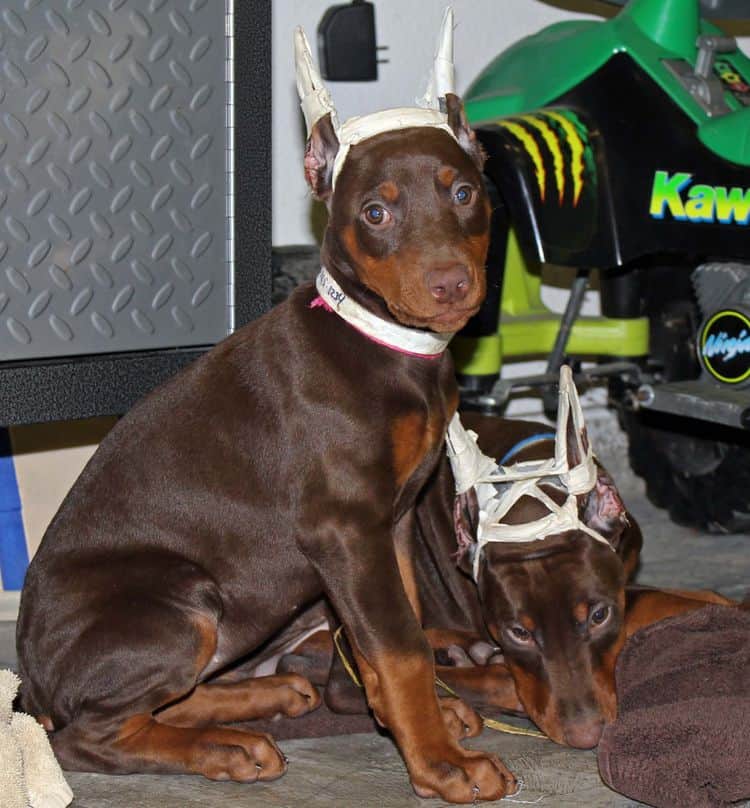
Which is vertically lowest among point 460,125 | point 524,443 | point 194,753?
point 194,753

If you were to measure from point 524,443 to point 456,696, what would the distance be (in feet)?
2.34

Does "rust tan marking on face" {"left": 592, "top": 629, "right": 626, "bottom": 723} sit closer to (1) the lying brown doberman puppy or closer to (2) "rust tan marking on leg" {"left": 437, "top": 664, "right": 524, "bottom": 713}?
(1) the lying brown doberman puppy

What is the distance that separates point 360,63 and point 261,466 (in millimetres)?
1532

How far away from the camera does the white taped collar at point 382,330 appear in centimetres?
283

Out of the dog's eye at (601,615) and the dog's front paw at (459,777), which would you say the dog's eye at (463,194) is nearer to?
the dog's eye at (601,615)

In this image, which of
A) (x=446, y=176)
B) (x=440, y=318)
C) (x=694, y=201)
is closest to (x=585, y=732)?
(x=440, y=318)

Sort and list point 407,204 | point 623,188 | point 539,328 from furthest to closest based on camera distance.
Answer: point 539,328 < point 623,188 < point 407,204

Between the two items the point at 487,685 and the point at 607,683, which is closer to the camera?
the point at 607,683

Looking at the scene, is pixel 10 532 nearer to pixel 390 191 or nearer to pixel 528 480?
pixel 528 480

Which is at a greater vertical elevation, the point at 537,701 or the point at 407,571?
the point at 407,571

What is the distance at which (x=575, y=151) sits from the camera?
3926mm

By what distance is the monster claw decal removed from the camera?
152 inches

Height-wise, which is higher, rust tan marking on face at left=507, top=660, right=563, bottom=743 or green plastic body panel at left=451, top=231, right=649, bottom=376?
green plastic body panel at left=451, top=231, right=649, bottom=376

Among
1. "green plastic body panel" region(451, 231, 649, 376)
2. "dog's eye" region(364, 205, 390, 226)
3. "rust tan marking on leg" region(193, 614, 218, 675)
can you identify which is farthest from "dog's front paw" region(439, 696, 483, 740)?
"green plastic body panel" region(451, 231, 649, 376)
